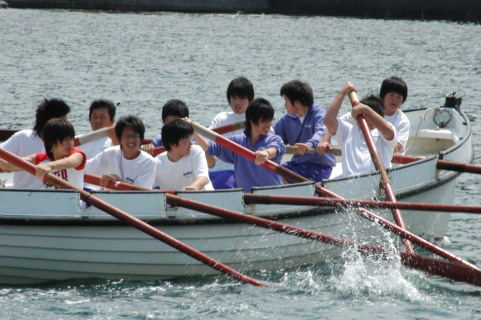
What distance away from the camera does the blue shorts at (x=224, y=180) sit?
955 centimetres

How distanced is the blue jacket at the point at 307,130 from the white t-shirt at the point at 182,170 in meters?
1.50

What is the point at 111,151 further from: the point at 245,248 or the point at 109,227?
the point at 245,248

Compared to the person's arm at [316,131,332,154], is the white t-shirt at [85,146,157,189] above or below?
below

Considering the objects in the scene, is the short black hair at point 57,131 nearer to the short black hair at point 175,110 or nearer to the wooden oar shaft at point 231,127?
the short black hair at point 175,110

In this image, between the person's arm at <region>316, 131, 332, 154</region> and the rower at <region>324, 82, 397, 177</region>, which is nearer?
the rower at <region>324, 82, 397, 177</region>

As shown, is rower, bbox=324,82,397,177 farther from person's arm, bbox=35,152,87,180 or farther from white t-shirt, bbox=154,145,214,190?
person's arm, bbox=35,152,87,180

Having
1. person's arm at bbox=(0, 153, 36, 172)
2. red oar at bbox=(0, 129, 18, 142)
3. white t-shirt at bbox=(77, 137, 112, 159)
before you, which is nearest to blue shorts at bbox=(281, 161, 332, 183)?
white t-shirt at bbox=(77, 137, 112, 159)

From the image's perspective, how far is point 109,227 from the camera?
7.96 meters

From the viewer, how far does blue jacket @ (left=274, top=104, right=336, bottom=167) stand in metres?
9.79

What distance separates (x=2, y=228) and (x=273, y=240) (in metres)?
2.49

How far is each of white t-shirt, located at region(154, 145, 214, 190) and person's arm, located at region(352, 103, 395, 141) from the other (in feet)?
5.47

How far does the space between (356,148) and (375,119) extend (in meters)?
0.57

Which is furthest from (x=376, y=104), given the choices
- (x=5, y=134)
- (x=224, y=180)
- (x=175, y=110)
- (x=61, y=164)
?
(x=5, y=134)

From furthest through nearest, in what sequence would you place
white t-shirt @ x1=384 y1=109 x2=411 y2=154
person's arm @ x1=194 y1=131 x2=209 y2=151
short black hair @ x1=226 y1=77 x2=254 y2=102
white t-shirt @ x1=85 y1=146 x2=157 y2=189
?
1. white t-shirt @ x1=384 y1=109 x2=411 y2=154
2. short black hair @ x1=226 y1=77 x2=254 y2=102
3. person's arm @ x1=194 y1=131 x2=209 y2=151
4. white t-shirt @ x1=85 y1=146 x2=157 y2=189
